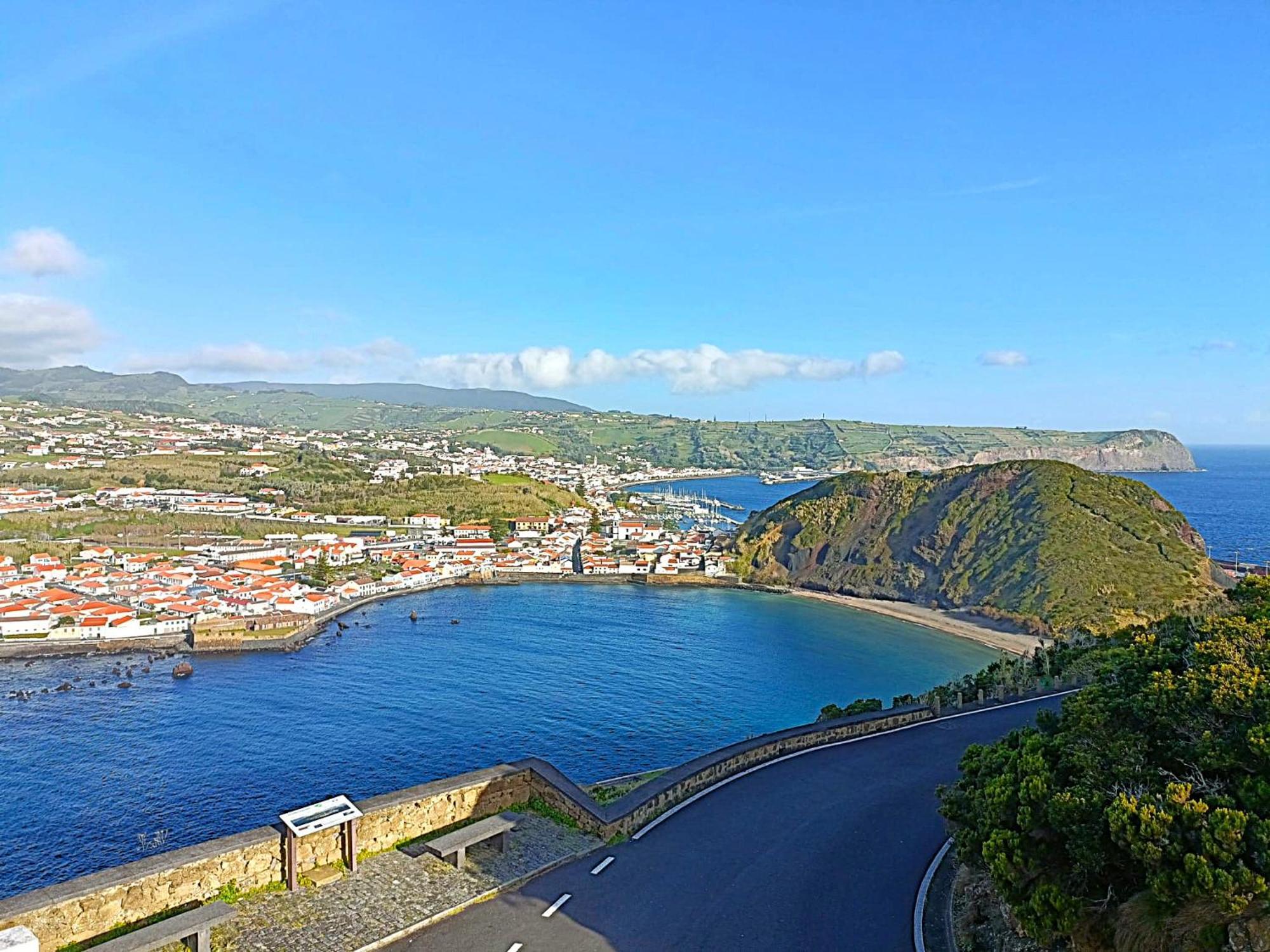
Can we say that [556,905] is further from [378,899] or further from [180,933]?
[180,933]

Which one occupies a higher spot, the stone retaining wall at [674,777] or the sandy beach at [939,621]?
the stone retaining wall at [674,777]

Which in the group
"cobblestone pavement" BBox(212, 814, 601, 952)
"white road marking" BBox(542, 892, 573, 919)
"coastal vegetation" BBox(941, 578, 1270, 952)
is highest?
"coastal vegetation" BBox(941, 578, 1270, 952)

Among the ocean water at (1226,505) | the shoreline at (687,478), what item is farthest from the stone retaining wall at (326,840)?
the shoreline at (687,478)

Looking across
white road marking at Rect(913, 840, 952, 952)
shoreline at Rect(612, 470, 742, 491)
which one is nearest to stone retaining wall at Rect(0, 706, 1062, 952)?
white road marking at Rect(913, 840, 952, 952)

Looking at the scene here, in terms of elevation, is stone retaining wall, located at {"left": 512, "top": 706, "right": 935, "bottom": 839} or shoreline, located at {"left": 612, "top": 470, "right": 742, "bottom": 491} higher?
stone retaining wall, located at {"left": 512, "top": 706, "right": 935, "bottom": 839}

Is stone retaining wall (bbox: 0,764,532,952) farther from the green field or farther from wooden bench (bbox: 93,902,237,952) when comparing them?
the green field

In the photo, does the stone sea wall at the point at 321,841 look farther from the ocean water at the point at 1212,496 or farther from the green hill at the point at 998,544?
the ocean water at the point at 1212,496

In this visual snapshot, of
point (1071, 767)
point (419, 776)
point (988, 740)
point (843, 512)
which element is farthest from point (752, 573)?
point (1071, 767)
